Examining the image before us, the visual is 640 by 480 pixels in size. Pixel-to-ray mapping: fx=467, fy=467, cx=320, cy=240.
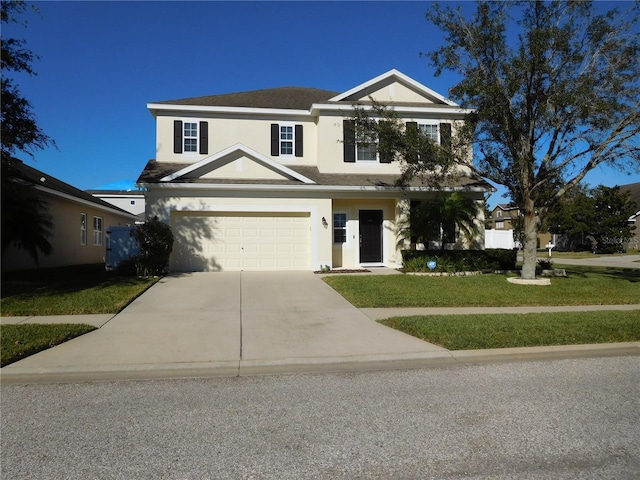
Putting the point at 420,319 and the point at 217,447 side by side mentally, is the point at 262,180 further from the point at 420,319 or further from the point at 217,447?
the point at 217,447

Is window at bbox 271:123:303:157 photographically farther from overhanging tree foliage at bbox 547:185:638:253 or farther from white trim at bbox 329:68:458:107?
overhanging tree foliage at bbox 547:185:638:253

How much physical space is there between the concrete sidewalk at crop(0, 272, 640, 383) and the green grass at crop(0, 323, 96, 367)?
18cm

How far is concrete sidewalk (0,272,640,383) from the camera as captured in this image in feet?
20.0

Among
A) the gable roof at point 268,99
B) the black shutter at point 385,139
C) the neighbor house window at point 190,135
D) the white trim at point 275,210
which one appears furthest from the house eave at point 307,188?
the gable roof at point 268,99

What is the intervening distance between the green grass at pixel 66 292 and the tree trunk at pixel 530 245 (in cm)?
1149

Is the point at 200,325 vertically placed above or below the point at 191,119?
below

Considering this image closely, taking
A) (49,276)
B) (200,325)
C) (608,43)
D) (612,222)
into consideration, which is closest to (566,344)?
(200,325)

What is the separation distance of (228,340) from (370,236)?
1192 centimetres

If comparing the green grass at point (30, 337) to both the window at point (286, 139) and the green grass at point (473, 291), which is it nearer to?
the green grass at point (473, 291)

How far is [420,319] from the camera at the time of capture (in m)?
8.73

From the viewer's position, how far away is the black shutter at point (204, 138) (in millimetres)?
19219

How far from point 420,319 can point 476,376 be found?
9.40 feet

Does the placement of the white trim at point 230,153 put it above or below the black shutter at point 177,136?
below

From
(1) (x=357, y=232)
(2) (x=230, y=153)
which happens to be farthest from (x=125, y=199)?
(1) (x=357, y=232)
